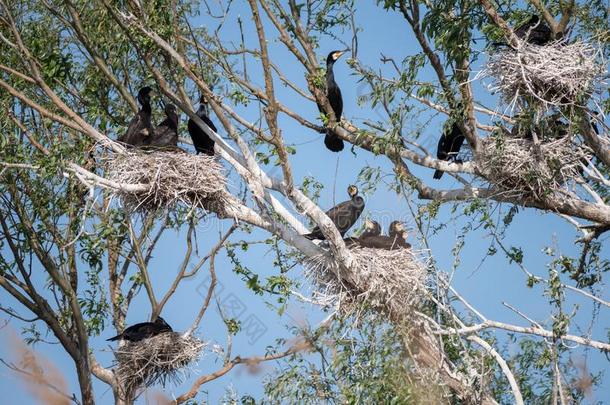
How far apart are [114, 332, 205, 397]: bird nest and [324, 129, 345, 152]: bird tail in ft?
9.89

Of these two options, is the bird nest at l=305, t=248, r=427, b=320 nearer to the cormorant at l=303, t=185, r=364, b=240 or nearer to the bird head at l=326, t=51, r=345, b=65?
the cormorant at l=303, t=185, r=364, b=240

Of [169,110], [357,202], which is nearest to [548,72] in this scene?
[357,202]

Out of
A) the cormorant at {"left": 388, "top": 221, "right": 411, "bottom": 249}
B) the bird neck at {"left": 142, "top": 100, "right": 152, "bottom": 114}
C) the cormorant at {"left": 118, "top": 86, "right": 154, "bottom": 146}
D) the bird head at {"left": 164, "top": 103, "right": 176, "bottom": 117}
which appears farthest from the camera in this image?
the bird neck at {"left": 142, "top": 100, "right": 152, "bottom": 114}

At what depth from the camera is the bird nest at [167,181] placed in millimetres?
10000

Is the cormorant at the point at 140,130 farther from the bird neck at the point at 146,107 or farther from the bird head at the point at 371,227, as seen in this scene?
the bird head at the point at 371,227

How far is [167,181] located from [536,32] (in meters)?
4.41

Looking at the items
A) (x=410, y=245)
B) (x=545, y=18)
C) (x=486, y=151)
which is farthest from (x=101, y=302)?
(x=545, y=18)

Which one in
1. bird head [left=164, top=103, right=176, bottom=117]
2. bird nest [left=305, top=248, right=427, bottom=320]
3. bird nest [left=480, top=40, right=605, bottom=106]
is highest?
bird head [left=164, top=103, right=176, bottom=117]

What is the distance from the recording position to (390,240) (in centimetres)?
1053

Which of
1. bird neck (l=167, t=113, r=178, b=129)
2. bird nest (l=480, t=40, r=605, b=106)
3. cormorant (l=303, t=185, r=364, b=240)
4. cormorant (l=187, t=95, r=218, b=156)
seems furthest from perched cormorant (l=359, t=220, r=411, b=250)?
bird neck (l=167, t=113, r=178, b=129)

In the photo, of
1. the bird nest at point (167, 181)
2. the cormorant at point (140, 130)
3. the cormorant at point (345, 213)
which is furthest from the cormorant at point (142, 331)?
the cormorant at point (345, 213)

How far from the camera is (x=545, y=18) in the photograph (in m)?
10.8

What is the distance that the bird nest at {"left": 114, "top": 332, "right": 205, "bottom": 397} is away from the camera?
12312mm

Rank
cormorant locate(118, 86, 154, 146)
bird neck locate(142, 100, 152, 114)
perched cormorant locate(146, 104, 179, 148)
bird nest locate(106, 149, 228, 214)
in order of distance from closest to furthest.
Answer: bird nest locate(106, 149, 228, 214) → perched cormorant locate(146, 104, 179, 148) → cormorant locate(118, 86, 154, 146) → bird neck locate(142, 100, 152, 114)
